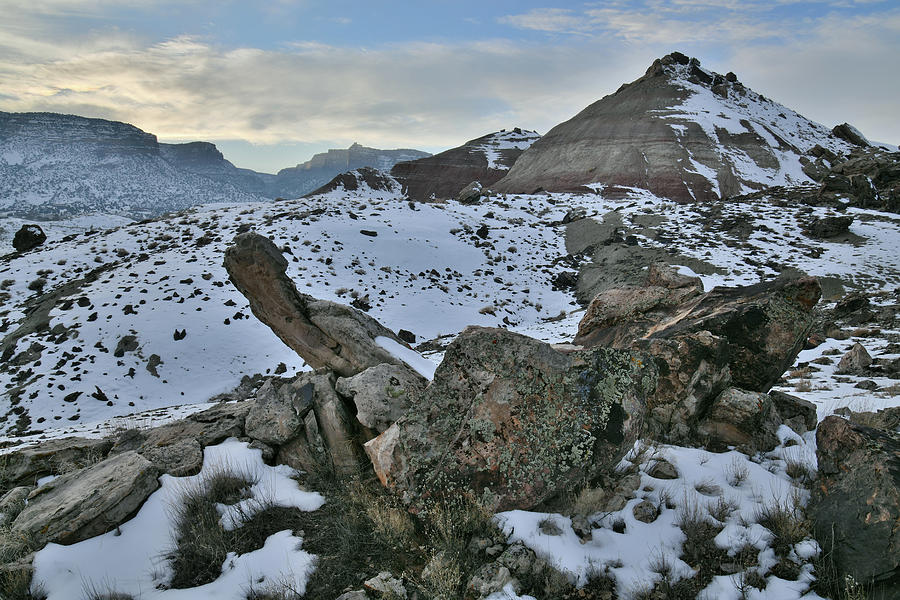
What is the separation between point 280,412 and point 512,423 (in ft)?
10.1

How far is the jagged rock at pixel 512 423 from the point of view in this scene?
3.88 meters

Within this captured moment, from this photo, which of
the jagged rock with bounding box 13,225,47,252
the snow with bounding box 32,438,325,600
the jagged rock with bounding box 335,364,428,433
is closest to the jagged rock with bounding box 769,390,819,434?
the jagged rock with bounding box 335,364,428,433

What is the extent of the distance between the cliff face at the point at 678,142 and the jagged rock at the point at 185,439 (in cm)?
4838

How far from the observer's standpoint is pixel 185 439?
589 centimetres

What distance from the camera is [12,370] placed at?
482 inches

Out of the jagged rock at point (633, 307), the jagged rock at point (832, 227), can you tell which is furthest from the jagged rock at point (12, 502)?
the jagged rock at point (832, 227)

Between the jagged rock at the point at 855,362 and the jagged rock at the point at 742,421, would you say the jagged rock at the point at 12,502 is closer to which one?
the jagged rock at the point at 742,421

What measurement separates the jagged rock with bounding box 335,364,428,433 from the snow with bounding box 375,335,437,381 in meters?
0.65

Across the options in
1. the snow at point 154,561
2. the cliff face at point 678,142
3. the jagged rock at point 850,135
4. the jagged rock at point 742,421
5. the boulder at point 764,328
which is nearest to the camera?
the snow at point 154,561

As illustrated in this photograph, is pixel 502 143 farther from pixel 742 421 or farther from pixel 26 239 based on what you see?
pixel 742 421

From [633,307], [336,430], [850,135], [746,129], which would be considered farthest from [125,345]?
[850,135]

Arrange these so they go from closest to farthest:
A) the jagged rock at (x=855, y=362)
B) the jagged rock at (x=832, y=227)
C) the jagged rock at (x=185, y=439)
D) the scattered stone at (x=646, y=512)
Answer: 1. the scattered stone at (x=646, y=512)
2. the jagged rock at (x=185, y=439)
3. the jagged rock at (x=855, y=362)
4. the jagged rock at (x=832, y=227)

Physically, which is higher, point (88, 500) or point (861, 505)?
point (861, 505)

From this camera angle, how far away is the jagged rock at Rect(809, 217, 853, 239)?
2311 centimetres
